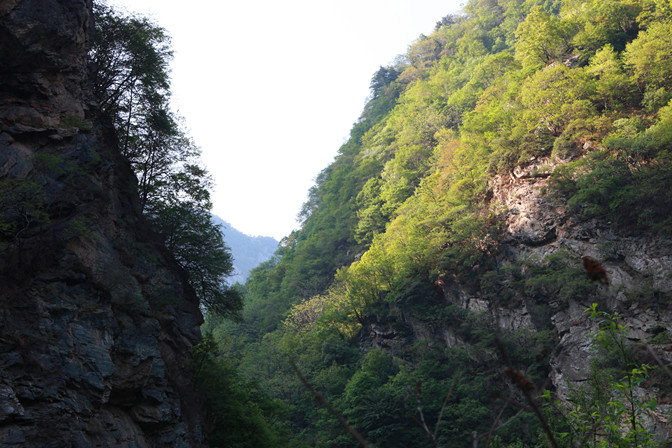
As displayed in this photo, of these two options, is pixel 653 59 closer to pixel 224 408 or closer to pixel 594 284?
pixel 594 284

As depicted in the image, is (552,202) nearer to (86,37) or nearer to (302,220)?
(86,37)

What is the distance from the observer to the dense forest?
1875 cm

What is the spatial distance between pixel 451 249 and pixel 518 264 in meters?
4.82

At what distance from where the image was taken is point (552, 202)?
27.1 metres

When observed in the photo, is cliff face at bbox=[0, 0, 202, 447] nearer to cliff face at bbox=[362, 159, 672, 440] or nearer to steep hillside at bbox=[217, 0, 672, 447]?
steep hillside at bbox=[217, 0, 672, 447]

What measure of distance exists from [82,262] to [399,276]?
82.1 ft

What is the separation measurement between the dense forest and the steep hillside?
138 millimetres

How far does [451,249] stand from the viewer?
102 feet

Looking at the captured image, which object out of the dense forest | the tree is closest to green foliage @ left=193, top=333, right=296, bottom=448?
the dense forest

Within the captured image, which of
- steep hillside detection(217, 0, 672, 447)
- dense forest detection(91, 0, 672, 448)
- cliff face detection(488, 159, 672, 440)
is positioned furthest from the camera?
steep hillside detection(217, 0, 672, 447)

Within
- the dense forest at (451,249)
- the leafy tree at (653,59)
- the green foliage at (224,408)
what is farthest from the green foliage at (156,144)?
the leafy tree at (653,59)

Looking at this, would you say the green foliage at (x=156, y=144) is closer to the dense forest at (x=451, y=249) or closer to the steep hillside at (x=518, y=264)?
the dense forest at (x=451, y=249)

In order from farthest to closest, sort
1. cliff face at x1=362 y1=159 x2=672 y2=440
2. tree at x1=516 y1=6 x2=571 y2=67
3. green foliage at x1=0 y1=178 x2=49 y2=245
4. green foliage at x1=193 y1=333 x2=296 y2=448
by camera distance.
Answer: tree at x1=516 y1=6 x2=571 y2=67 → cliff face at x1=362 y1=159 x2=672 y2=440 → green foliage at x1=193 y1=333 x2=296 y2=448 → green foliage at x1=0 y1=178 x2=49 y2=245

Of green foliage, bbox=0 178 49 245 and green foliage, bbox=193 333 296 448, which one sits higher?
green foliage, bbox=0 178 49 245
